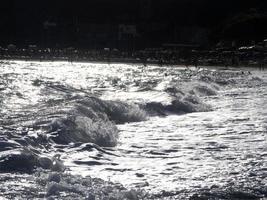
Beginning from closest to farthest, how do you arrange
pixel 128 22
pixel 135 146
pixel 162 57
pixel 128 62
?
pixel 135 146
pixel 128 62
pixel 162 57
pixel 128 22

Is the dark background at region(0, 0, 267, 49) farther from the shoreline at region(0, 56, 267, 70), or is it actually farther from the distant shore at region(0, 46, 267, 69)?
the shoreline at region(0, 56, 267, 70)

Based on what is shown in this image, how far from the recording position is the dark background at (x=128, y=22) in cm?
9356

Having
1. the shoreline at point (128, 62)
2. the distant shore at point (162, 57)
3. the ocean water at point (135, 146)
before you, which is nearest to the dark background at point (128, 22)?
the distant shore at point (162, 57)

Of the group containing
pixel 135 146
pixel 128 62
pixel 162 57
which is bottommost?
pixel 128 62

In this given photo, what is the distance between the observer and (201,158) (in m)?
11.0

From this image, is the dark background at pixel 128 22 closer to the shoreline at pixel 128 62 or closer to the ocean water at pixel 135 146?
the shoreline at pixel 128 62

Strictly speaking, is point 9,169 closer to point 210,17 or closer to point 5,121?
point 5,121

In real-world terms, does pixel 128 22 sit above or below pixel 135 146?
above

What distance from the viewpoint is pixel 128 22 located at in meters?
97.6

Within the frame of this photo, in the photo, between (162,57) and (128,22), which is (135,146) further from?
(128,22)

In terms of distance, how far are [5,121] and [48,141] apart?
187 centimetres

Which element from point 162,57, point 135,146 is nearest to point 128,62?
point 162,57

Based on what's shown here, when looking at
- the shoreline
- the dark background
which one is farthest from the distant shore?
the dark background

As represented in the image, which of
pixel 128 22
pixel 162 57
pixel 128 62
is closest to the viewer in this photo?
pixel 128 62
